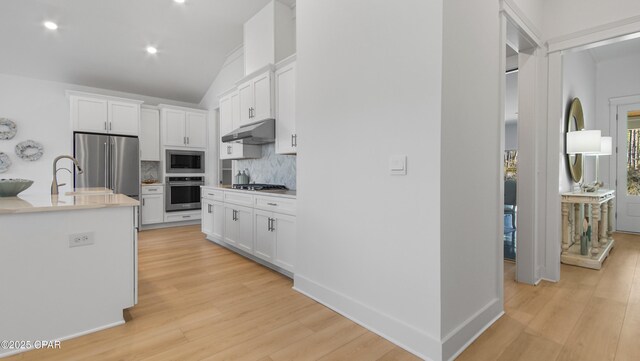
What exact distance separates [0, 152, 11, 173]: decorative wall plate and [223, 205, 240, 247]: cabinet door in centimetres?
373

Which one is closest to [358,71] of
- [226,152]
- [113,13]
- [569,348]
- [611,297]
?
[569,348]

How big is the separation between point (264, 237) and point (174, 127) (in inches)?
154

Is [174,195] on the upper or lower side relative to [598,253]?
upper

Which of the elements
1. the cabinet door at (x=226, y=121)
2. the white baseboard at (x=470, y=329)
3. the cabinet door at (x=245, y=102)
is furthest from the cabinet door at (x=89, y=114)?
the white baseboard at (x=470, y=329)

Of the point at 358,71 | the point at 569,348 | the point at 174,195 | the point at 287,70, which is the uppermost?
the point at 287,70

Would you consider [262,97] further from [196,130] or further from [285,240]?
[196,130]

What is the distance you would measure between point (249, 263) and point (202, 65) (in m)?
4.25

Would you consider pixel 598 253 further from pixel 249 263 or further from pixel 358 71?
pixel 249 263

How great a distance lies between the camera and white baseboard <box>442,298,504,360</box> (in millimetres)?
1677

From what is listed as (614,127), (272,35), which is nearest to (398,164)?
(272,35)

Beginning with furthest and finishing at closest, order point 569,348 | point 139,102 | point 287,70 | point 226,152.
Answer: point 139,102, point 226,152, point 287,70, point 569,348

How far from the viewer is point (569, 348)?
1.78m

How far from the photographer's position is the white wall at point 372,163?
1688 mm

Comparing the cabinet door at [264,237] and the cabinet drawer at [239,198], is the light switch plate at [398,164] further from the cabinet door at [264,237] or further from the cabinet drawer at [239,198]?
the cabinet drawer at [239,198]
